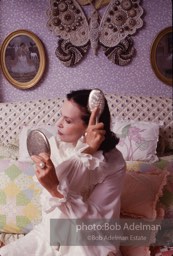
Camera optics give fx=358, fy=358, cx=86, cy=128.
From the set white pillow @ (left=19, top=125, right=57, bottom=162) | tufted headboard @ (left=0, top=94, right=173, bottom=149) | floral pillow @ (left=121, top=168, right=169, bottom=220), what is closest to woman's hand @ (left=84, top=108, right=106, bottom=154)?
floral pillow @ (left=121, top=168, right=169, bottom=220)

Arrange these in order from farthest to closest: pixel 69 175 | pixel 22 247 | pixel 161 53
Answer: pixel 161 53, pixel 22 247, pixel 69 175

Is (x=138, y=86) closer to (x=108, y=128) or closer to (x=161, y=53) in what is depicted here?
(x=161, y=53)

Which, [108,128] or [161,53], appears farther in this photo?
[161,53]

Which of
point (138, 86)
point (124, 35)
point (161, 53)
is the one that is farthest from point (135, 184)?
point (124, 35)

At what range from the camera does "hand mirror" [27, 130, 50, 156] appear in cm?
77

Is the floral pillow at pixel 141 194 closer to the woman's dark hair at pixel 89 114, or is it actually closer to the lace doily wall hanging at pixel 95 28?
the woman's dark hair at pixel 89 114

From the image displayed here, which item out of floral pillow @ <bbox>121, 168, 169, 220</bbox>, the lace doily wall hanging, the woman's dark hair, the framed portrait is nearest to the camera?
the woman's dark hair

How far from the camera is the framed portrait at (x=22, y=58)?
179 centimetres

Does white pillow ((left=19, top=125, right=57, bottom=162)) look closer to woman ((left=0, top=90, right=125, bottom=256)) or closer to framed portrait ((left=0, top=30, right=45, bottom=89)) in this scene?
framed portrait ((left=0, top=30, right=45, bottom=89))

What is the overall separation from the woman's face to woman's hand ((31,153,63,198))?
13cm

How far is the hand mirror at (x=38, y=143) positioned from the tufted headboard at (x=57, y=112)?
3.10ft

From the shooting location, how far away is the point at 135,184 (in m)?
1.14

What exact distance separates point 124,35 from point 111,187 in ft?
3.50

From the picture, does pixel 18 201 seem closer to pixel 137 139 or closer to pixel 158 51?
pixel 137 139
